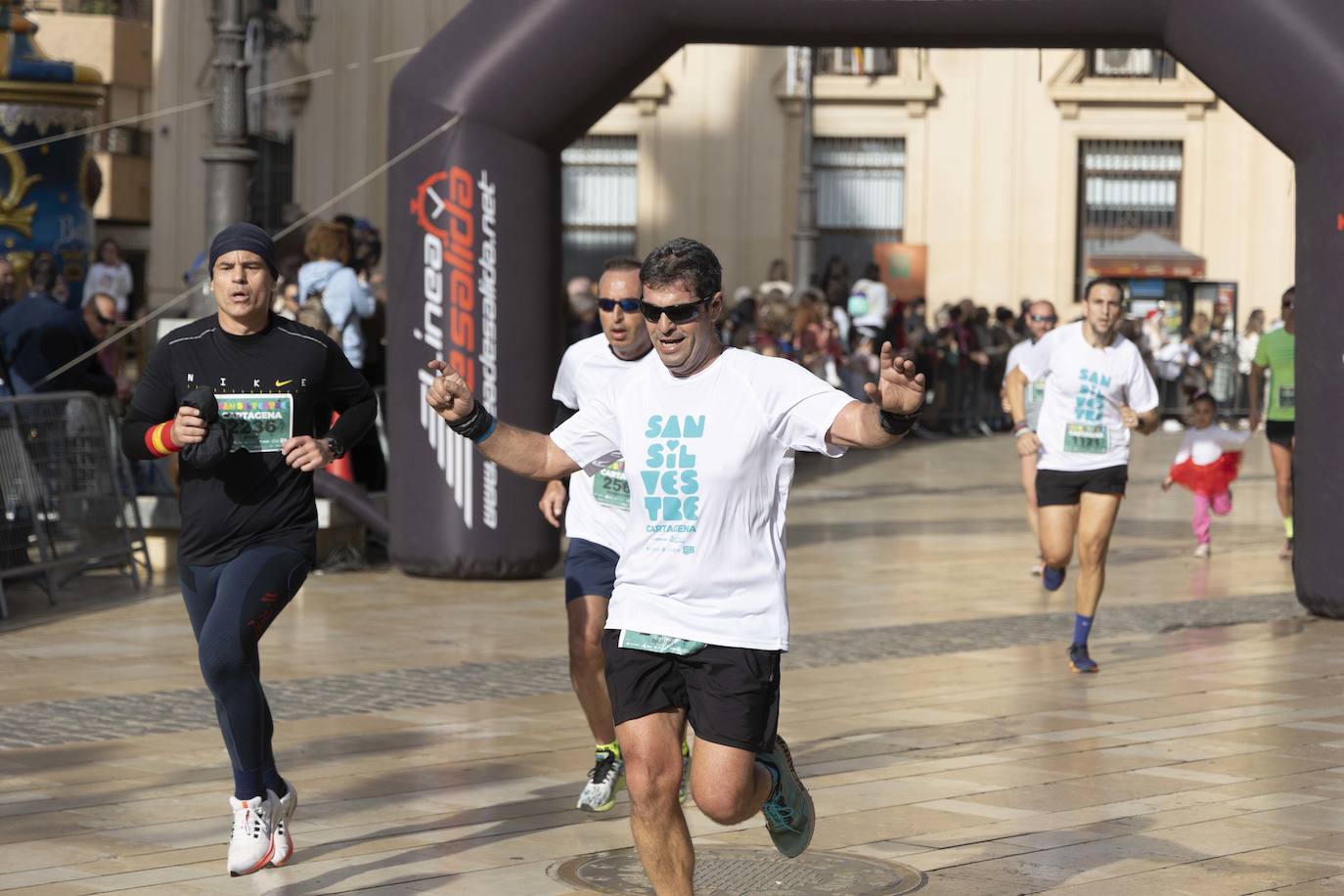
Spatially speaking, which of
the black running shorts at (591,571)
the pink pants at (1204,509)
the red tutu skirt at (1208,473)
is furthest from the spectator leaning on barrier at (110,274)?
the black running shorts at (591,571)

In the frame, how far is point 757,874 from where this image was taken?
6.60 m

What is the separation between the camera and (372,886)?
20.9 feet

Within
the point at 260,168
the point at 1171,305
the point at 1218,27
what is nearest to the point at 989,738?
the point at 1218,27

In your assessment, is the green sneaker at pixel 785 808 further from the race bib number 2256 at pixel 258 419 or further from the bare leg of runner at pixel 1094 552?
the bare leg of runner at pixel 1094 552

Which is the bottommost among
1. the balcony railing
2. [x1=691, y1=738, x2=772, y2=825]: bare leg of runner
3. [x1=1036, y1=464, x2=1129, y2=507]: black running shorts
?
[x1=691, y1=738, x2=772, y2=825]: bare leg of runner

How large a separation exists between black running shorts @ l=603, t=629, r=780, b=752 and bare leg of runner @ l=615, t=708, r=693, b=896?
3.5 inches

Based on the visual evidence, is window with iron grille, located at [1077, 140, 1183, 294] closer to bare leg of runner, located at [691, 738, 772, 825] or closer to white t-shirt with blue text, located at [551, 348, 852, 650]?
white t-shirt with blue text, located at [551, 348, 852, 650]

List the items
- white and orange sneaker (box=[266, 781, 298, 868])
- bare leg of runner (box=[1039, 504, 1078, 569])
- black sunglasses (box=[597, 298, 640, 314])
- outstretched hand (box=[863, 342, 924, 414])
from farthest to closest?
bare leg of runner (box=[1039, 504, 1078, 569]), black sunglasses (box=[597, 298, 640, 314]), white and orange sneaker (box=[266, 781, 298, 868]), outstretched hand (box=[863, 342, 924, 414])

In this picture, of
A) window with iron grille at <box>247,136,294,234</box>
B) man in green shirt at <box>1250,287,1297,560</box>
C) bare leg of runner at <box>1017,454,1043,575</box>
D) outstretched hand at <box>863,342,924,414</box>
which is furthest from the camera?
window with iron grille at <box>247,136,294,234</box>

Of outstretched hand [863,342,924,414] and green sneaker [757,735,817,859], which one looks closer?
outstretched hand [863,342,924,414]

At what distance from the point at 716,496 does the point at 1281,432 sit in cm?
1043

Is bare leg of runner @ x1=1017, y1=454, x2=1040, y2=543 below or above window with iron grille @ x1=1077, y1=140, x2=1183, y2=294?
below

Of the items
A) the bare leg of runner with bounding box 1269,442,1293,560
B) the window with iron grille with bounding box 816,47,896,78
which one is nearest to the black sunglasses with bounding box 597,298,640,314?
the bare leg of runner with bounding box 1269,442,1293,560

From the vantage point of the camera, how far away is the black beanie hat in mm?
6562
